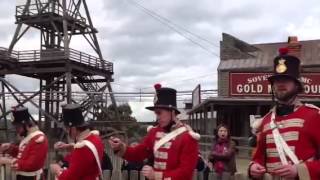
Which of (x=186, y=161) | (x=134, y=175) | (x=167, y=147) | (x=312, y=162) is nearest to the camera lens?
(x=312, y=162)

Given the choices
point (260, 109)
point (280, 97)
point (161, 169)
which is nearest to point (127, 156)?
point (161, 169)

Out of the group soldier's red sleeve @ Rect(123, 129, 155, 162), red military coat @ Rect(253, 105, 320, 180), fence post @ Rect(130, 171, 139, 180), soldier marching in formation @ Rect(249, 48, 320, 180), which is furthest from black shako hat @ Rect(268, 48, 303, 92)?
fence post @ Rect(130, 171, 139, 180)

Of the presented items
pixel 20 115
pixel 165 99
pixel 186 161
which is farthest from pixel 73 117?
pixel 20 115

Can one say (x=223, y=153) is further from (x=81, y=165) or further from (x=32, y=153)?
(x=81, y=165)

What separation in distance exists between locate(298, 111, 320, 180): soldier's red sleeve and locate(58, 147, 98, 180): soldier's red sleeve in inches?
88.0

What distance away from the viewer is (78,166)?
559cm

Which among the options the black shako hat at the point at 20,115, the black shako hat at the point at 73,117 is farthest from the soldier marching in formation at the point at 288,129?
the black shako hat at the point at 20,115

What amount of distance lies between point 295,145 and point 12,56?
116ft

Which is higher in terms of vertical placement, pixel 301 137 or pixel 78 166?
pixel 301 137

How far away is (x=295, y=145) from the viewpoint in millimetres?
4422

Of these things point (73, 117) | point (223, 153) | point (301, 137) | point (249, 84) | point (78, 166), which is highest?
point (249, 84)

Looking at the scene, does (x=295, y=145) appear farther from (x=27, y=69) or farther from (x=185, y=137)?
(x=27, y=69)

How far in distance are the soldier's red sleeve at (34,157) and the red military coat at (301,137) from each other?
361 cm

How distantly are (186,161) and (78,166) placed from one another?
3.63 feet
